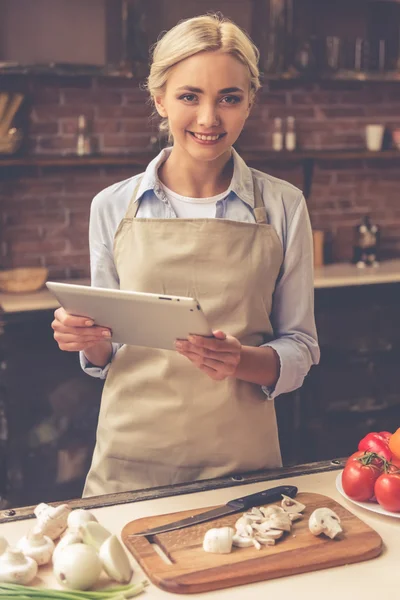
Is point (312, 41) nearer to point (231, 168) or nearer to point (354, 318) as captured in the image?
point (354, 318)

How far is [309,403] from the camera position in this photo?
386cm

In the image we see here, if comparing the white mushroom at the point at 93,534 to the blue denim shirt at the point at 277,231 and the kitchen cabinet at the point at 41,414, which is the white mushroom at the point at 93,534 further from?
the kitchen cabinet at the point at 41,414

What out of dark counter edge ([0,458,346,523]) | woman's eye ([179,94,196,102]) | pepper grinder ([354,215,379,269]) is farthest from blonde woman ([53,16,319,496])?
pepper grinder ([354,215,379,269])

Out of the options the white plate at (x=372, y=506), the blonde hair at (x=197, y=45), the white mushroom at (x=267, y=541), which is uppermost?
the blonde hair at (x=197, y=45)

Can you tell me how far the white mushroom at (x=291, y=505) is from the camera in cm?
152

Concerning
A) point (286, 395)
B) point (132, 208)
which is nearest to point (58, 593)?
point (132, 208)

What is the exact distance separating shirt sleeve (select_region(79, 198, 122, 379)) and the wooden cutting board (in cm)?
52

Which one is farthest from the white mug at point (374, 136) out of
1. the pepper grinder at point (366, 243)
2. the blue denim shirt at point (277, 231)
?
the blue denim shirt at point (277, 231)

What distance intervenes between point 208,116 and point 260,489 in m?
0.77

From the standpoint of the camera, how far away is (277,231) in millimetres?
1892

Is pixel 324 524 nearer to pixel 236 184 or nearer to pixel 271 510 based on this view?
pixel 271 510

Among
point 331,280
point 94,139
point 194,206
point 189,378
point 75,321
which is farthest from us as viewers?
point 94,139

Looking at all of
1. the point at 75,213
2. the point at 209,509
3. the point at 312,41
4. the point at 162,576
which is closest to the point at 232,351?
the point at 209,509

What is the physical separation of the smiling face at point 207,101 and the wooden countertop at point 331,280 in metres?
1.79
